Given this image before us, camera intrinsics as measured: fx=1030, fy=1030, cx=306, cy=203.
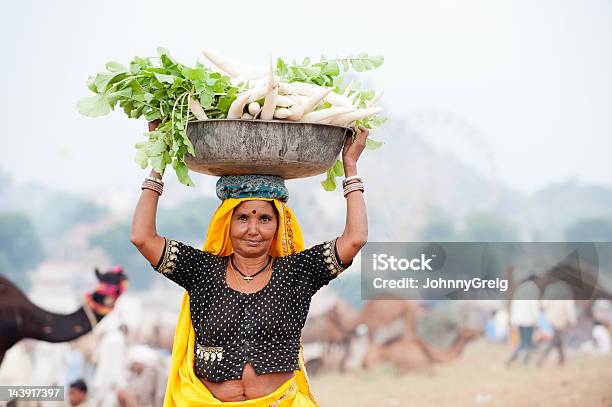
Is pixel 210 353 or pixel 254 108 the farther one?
pixel 210 353

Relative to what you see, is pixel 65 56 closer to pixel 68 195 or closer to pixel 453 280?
pixel 68 195

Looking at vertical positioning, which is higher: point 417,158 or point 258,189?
point 417,158

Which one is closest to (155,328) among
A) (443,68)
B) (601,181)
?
(443,68)

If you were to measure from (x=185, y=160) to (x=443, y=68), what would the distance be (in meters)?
3.28

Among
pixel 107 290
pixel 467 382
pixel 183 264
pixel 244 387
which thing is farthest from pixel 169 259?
pixel 467 382

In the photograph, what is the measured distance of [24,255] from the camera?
610 cm

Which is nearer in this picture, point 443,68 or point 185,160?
point 185,160

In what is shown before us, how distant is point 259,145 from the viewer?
3.18 m

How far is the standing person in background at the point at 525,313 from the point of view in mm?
6242

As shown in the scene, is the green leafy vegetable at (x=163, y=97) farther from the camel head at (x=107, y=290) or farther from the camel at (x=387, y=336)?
the camel at (x=387, y=336)

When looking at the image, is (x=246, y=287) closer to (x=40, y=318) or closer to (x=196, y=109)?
(x=196, y=109)

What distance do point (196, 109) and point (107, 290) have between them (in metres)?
3.20

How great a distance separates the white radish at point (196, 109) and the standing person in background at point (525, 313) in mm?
3547

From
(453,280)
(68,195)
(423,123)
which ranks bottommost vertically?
(453,280)
